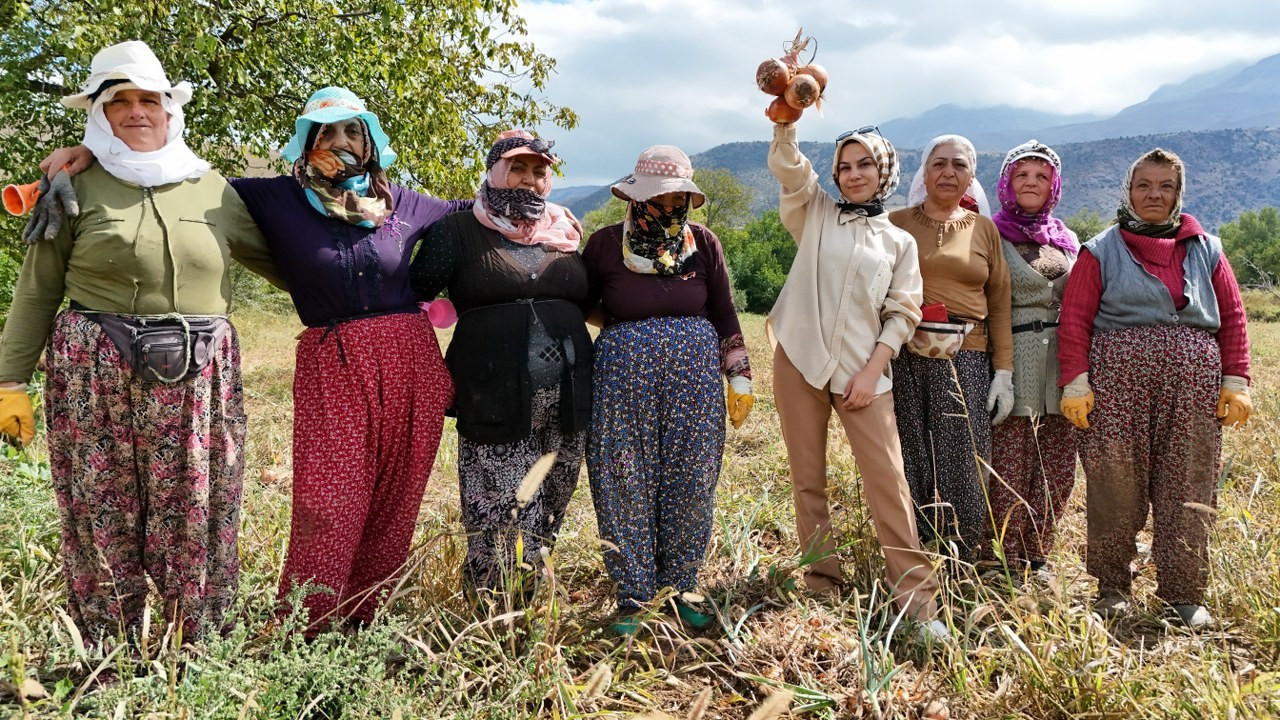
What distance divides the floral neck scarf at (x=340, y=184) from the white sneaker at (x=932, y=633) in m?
2.30

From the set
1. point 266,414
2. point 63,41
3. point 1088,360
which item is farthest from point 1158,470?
point 63,41

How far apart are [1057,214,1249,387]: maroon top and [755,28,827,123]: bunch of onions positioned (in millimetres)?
1367

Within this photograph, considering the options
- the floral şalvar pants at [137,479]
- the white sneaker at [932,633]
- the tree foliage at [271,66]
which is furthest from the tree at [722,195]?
the floral şalvar pants at [137,479]

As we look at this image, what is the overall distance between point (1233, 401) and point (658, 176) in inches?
91.8

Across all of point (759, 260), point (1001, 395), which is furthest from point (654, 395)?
point (759, 260)

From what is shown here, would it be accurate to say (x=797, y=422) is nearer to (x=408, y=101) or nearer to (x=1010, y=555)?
(x=1010, y=555)

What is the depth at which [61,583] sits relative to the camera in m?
2.76

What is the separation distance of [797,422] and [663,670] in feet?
3.48

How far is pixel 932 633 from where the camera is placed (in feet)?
8.40

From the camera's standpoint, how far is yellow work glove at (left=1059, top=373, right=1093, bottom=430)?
2.94m

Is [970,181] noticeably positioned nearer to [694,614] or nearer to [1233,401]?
[1233,401]

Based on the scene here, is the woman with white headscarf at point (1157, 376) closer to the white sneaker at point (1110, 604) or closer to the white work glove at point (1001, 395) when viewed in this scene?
the white sneaker at point (1110, 604)

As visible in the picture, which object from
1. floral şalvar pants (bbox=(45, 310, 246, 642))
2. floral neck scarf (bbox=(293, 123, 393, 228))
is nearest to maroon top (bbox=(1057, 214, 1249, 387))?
floral neck scarf (bbox=(293, 123, 393, 228))

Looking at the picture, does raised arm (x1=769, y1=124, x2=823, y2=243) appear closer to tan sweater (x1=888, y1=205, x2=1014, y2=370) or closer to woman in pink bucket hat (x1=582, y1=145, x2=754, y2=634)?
woman in pink bucket hat (x1=582, y1=145, x2=754, y2=634)
